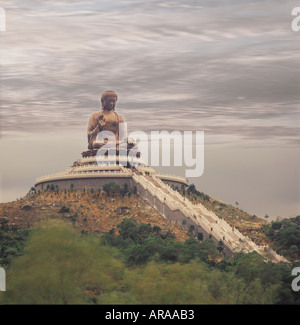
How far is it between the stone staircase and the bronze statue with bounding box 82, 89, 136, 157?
6.56 m

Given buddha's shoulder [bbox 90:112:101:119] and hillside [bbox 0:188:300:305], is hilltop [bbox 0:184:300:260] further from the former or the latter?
buddha's shoulder [bbox 90:112:101:119]

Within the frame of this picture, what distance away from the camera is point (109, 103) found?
3526 inches

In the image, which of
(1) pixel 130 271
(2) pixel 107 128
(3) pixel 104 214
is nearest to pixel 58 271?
(1) pixel 130 271

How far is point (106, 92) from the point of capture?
293 feet

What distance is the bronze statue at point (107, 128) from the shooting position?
89562 mm

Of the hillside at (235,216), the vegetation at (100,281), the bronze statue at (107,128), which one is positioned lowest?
the vegetation at (100,281)

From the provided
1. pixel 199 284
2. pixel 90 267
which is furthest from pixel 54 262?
pixel 199 284

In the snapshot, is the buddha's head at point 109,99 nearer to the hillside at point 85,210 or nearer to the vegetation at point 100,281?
the hillside at point 85,210

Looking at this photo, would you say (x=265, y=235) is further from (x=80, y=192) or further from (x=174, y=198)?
(x=80, y=192)

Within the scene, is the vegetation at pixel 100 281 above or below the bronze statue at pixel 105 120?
below

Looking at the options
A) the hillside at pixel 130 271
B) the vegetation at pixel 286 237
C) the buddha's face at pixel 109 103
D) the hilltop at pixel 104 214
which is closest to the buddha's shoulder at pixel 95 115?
the buddha's face at pixel 109 103

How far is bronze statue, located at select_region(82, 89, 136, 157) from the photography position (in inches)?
3526

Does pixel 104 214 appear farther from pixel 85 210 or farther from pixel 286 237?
pixel 286 237
